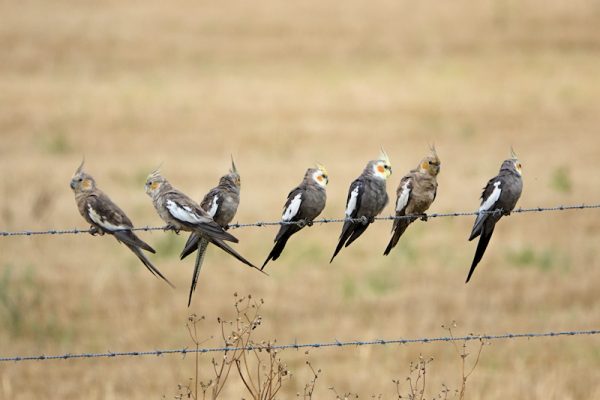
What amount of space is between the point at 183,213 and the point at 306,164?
1450 cm

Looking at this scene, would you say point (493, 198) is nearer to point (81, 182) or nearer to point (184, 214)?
point (184, 214)

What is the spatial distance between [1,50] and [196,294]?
73.6ft

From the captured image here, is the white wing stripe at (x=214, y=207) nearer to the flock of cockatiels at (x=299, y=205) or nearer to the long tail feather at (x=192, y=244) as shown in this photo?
the flock of cockatiels at (x=299, y=205)

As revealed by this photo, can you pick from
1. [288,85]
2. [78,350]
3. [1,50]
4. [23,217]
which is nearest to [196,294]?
[78,350]

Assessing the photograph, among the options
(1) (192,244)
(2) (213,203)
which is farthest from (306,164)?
(1) (192,244)

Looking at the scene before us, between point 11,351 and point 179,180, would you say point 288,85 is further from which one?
point 11,351

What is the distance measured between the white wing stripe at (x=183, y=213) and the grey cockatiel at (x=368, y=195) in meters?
1.32

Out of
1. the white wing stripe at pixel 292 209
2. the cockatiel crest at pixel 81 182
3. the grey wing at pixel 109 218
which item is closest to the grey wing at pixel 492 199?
the white wing stripe at pixel 292 209

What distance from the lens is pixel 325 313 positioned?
42.5 ft

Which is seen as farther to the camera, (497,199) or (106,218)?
(497,199)

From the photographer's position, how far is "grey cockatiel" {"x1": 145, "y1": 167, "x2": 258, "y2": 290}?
6938 millimetres

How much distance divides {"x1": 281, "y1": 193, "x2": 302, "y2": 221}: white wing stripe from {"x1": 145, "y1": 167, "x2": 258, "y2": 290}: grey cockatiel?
73cm

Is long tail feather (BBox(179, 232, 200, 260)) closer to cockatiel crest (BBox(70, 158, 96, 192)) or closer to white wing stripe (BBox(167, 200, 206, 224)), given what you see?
white wing stripe (BBox(167, 200, 206, 224))

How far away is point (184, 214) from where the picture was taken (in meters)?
7.16
